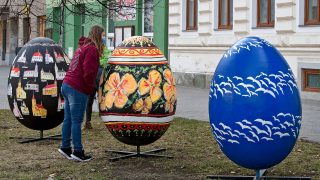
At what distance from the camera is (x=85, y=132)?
1216cm

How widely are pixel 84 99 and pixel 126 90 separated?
0.62m

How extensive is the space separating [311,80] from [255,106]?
1252cm

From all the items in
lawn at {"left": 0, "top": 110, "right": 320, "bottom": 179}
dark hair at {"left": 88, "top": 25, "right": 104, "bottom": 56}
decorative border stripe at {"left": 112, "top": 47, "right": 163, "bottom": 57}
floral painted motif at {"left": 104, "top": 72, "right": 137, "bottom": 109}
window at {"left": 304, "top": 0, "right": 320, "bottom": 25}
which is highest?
window at {"left": 304, "top": 0, "right": 320, "bottom": 25}

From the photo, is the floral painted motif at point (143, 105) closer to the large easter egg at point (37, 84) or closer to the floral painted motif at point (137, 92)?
the floral painted motif at point (137, 92)

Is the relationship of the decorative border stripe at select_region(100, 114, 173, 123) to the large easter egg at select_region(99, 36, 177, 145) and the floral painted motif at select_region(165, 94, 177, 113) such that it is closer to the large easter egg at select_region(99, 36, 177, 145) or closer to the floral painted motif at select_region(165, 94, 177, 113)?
the large easter egg at select_region(99, 36, 177, 145)

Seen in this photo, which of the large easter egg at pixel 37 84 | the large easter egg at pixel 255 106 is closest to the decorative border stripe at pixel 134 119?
the large easter egg at pixel 255 106

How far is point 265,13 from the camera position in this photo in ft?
69.1

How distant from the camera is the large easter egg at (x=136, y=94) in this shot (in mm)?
8812

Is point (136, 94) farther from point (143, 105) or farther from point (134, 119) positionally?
point (134, 119)

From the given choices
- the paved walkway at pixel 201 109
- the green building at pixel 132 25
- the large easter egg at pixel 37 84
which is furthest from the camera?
the green building at pixel 132 25

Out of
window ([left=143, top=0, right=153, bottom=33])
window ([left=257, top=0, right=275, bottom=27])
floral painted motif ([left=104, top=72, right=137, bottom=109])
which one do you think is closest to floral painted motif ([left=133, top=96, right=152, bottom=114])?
floral painted motif ([left=104, top=72, right=137, bottom=109])

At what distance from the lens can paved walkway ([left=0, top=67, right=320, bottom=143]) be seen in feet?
42.5

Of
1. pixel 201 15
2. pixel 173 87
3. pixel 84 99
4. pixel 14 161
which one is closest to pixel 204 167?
pixel 173 87

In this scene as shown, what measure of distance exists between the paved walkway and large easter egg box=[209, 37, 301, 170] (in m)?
4.71
